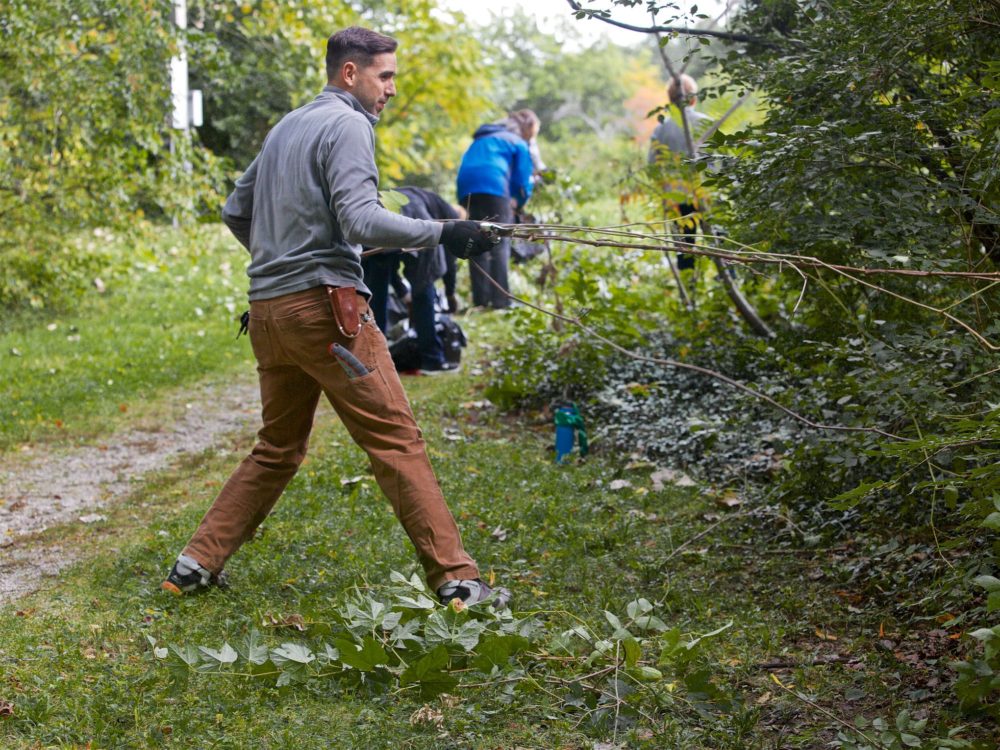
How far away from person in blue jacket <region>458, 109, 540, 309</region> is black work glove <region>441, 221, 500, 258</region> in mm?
6579

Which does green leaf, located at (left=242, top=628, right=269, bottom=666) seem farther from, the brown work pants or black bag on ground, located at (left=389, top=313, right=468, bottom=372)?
black bag on ground, located at (left=389, top=313, right=468, bottom=372)

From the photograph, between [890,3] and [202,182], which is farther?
[202,182]

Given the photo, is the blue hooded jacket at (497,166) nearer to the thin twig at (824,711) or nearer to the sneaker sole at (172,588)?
the sneaker sole at (172,588)

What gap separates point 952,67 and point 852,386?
4.19 ft

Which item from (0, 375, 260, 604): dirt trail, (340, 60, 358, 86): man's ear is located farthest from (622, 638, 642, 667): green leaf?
(0, 375, 260, 604): dirt trail

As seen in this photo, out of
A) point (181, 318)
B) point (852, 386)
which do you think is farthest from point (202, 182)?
point (852, 386)

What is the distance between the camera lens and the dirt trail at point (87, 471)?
5305mm

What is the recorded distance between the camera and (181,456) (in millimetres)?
7297

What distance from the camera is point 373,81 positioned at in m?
4.36

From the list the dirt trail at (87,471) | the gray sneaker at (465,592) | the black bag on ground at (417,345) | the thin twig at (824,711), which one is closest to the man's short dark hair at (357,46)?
the gray sneaker at (465,592)

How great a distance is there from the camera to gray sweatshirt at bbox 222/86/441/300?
156 inches

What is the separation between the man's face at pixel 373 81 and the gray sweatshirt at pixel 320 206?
0.04 m

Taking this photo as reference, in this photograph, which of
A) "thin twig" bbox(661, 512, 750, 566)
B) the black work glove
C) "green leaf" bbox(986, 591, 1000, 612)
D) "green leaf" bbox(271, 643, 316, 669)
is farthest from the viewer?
"thin twig" bbox(661, 512, 750, 566)

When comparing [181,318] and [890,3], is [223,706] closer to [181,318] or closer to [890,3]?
[890,3]
